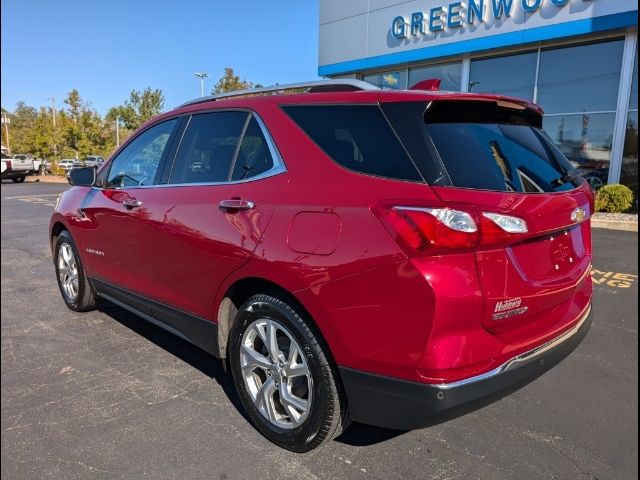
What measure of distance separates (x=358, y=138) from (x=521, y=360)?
121 cm

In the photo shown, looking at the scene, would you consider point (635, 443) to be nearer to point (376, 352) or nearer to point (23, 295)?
point (376, 352)

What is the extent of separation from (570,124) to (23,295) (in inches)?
527

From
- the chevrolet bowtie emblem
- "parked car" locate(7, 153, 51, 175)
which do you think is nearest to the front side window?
the chevrolet bowtie emblem

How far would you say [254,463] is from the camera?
7.80 feet

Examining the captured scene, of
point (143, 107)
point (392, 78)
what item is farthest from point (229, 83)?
point (392, 78)

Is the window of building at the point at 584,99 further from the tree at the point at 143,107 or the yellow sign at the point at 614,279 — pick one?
the tree at the point at 143,107

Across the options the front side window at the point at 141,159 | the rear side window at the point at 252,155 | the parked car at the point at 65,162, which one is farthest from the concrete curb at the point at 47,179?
the rear side window at the point at 252,155

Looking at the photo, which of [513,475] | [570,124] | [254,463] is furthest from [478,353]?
[570,124]

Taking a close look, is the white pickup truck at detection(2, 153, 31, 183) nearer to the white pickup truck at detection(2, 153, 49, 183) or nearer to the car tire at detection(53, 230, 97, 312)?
the white pickup truck at detection(2, 153, 49, 183)

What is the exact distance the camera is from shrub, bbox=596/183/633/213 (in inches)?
445

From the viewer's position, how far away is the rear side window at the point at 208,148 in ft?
9.41

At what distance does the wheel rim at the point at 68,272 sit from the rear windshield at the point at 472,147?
348cm

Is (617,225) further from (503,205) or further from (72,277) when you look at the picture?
(72,277)

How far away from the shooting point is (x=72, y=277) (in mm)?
4484
